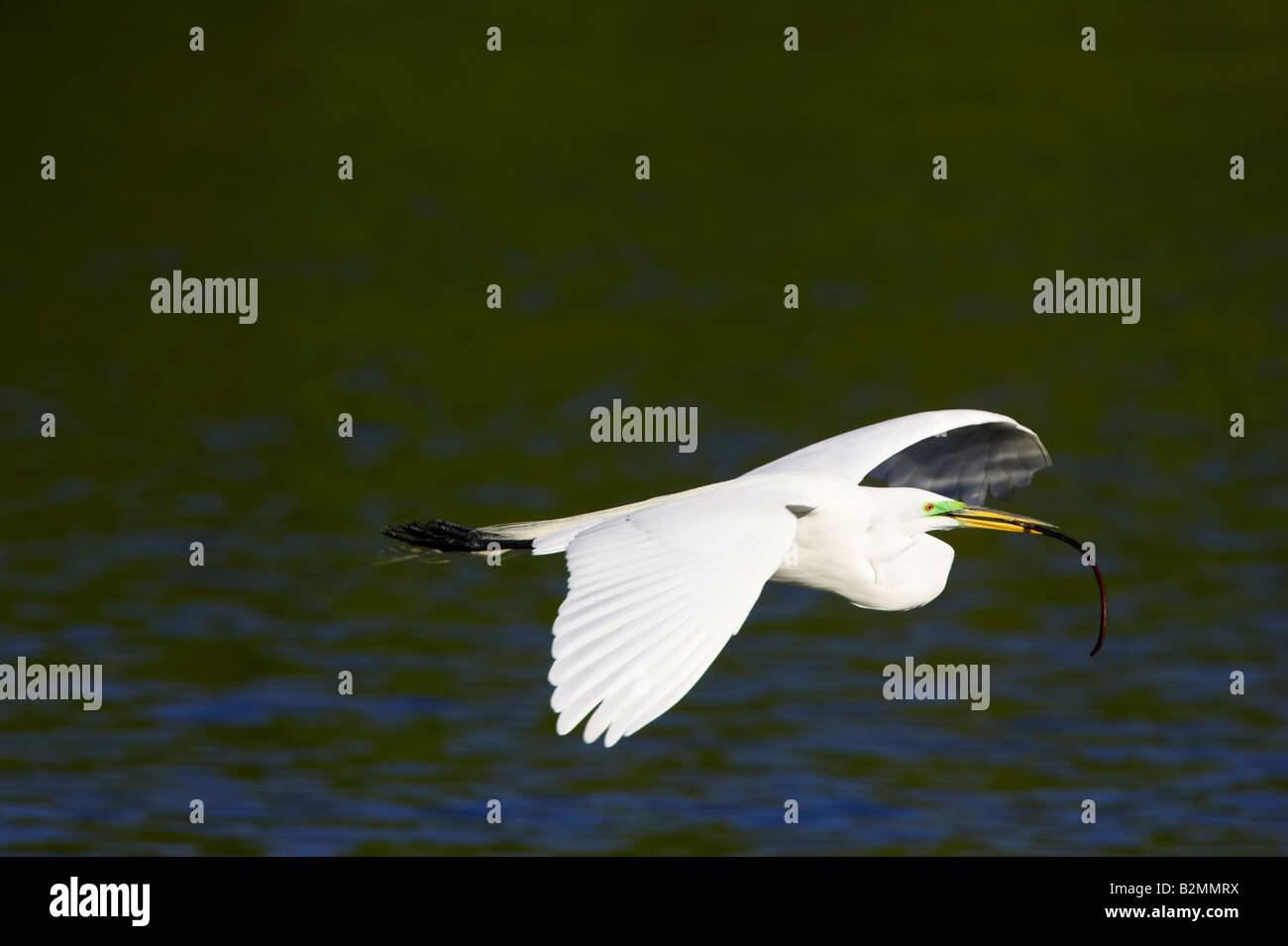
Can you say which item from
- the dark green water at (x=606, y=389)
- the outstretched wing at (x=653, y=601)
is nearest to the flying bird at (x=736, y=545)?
the outstretched wing at (x=653, y=601)

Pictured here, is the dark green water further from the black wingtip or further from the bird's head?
the bird's head

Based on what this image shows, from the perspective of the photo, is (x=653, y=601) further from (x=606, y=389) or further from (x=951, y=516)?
(x=606, y=389)

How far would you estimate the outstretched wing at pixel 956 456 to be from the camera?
667 centimetres

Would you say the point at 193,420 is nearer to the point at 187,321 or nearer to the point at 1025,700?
the point at 187,321

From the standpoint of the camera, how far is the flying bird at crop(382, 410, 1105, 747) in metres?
4.38

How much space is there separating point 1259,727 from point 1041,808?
1294 mm

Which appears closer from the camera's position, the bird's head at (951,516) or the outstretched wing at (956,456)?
the bird's head at (951,516)

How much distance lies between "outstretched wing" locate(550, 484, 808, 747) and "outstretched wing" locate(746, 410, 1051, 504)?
1.32m

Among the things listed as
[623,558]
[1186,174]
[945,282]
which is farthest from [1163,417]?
[623,558]

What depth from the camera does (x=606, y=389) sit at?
12.6m

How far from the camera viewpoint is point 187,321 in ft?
46.8

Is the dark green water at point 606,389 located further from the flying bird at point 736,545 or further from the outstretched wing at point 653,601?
the outstretched wing at point 653,601

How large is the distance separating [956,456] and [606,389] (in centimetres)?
567

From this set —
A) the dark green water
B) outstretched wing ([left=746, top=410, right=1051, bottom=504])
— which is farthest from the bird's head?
the dark green water
